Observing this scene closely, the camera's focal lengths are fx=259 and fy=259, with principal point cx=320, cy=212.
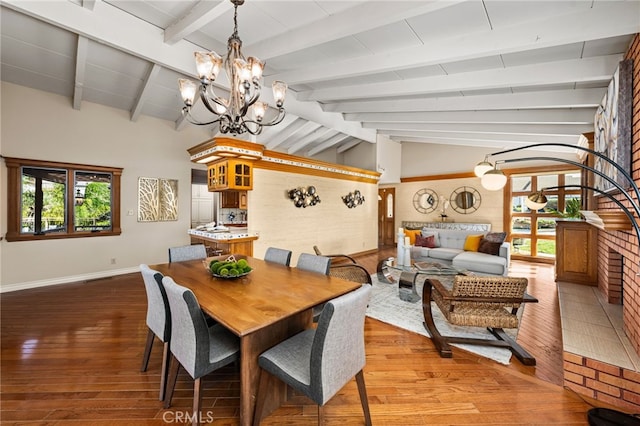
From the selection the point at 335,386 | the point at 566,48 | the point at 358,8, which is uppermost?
the point at 358,8

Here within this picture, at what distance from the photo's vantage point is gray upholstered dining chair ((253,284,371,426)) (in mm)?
1281

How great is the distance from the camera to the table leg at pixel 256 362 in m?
1.43

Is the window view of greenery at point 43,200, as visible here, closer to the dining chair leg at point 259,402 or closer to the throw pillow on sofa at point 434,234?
the dining chair leg at point 259,402

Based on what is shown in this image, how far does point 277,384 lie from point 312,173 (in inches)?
188

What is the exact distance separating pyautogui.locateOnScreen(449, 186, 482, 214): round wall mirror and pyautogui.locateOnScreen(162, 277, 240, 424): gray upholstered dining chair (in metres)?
7.25

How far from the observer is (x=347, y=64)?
3303 mm

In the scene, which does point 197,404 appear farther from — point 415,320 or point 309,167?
point 309,167

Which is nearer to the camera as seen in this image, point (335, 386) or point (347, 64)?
point (335, 386)

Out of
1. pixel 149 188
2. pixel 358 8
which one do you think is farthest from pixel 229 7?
pixel 149 188

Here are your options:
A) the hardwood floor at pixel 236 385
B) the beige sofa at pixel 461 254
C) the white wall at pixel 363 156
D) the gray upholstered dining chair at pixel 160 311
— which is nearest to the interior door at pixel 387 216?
the white wall at pixel 363 156

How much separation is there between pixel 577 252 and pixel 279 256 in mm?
4551

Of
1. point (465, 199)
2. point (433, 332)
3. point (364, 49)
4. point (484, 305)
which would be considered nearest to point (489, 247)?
point (465, 199)

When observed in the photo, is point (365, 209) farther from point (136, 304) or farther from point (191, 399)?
point (191, 399)

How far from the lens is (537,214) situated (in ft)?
21.0
